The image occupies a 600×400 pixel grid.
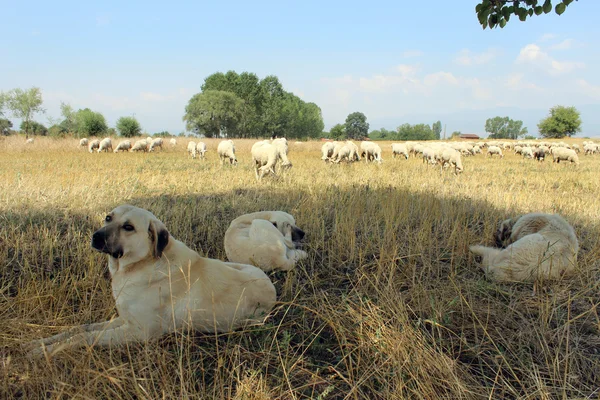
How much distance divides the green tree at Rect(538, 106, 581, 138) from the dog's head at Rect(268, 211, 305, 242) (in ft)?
345

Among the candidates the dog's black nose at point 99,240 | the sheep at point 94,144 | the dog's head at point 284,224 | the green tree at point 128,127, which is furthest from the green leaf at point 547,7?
the green tree at point 128,127

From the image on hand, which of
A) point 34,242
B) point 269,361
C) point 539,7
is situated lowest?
point 269,361

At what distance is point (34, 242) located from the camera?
4.44m

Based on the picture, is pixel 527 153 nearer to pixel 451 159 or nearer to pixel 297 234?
pixel 451 159

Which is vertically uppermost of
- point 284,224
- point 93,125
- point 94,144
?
point 93,125

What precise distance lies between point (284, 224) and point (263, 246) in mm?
882

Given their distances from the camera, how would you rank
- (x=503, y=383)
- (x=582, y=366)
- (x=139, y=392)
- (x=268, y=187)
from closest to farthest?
(x=139, y=392) → (x=503, y=383) → (x=582, y=366) → (x=268, y=187)

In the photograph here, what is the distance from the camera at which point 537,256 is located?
13.4ft

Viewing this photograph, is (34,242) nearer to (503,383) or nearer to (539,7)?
(503,383)

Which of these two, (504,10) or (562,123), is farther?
(562,123)

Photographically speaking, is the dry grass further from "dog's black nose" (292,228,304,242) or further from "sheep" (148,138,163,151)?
"sheep" (148,138,163,151)

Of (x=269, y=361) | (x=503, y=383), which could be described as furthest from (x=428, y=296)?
(x=269, y=361)

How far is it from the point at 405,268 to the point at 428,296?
0.72 m

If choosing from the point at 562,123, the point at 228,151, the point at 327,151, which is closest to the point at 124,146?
the point at 228,151
